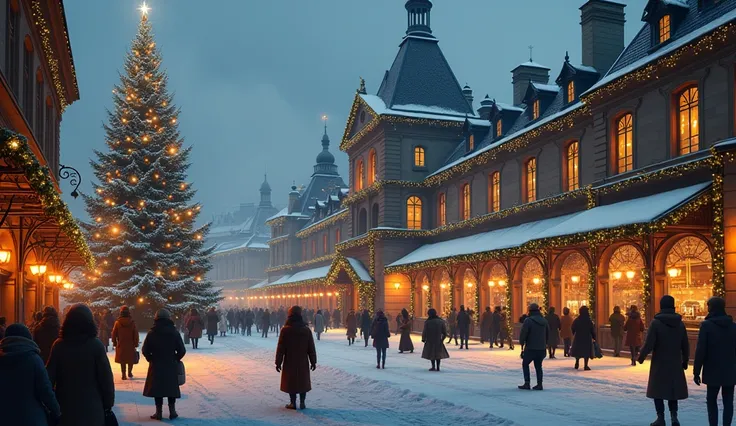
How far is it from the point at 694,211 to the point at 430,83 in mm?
27985

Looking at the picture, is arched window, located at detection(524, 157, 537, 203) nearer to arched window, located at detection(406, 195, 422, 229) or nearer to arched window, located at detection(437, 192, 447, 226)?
arched window, located at detection(437, 192, 447, 226)

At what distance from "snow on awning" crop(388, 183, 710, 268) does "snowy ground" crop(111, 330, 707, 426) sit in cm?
386

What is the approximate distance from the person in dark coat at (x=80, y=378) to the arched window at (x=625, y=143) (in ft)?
68.4

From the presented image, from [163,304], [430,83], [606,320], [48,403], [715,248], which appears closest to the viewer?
[48,403]

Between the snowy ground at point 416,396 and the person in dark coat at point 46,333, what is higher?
the person in dark coat at point 46,333

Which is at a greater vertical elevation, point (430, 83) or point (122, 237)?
point (430, 83)

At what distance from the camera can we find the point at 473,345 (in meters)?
29.8

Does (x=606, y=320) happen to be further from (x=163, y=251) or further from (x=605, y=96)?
(x=163, y=251)

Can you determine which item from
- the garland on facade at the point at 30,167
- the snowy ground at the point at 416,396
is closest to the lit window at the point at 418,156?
the snowy ground at the point at 416,396

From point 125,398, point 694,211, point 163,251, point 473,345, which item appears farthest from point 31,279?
point 694,211

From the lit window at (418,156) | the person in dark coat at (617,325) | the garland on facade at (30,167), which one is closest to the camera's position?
the garland on facade at (30,167)

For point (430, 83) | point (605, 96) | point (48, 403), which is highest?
point (430, 83)

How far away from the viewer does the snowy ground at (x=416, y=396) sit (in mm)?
11719

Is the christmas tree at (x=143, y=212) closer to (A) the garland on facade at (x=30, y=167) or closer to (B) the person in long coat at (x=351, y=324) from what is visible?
(B) the person in long coat at (x=351, y=324)
